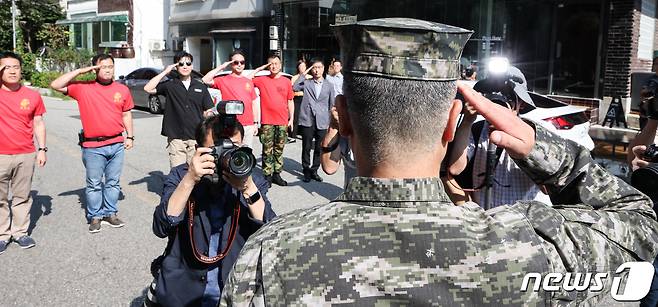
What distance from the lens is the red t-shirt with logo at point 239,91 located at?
298 inches

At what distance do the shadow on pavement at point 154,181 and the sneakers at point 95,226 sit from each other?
1706 mm

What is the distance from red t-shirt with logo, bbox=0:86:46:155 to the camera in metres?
5.29

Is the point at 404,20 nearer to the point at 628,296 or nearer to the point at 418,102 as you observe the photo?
the point at 418,102

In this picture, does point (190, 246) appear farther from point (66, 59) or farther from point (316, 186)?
point (66, 59)

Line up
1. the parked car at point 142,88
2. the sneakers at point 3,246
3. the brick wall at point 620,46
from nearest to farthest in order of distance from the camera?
1. the sneakers at point 3,246
2. the brick wall at point 620,46
3. the parked car at point 142,88

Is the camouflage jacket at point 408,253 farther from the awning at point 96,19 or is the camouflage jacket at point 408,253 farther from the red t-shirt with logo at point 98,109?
the awning at point 96,19

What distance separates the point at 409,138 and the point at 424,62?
0.55ft

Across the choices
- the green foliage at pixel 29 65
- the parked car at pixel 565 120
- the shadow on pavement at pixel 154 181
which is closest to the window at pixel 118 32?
the green foliage at pixel 29 65

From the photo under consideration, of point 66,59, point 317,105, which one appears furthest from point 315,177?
point 66,59

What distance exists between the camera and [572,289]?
48.5 inches

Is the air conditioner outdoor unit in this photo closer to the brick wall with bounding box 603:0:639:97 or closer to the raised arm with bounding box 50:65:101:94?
the brick wall with bounding box 603:0:639:97

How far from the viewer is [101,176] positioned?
592cm

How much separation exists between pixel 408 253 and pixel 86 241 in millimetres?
5087

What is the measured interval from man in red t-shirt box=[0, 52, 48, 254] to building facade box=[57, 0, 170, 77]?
73.7 ft
